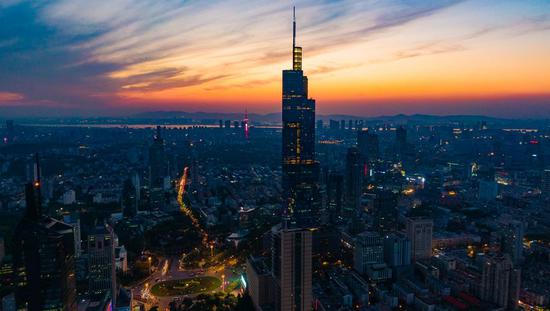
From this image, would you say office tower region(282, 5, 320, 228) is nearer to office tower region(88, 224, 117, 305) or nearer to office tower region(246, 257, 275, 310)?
office tower region(246, 257, 275, 310)

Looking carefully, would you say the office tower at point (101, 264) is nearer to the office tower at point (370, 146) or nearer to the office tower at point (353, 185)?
the office tower at point (353, 185)

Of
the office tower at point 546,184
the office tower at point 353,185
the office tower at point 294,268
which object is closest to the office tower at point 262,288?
the office tower at point 294,268

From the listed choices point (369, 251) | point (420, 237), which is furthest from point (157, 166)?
point (420, 237)

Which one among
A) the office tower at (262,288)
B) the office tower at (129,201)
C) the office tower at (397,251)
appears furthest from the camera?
the office tower at (129,201)

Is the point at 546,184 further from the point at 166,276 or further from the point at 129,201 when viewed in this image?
the point at 129,201

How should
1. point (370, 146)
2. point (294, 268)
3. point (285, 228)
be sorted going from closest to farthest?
point (294, 268)
point (285, 228)
point (370, 146)

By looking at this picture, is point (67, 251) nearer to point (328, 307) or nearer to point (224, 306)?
point (224, 306)
